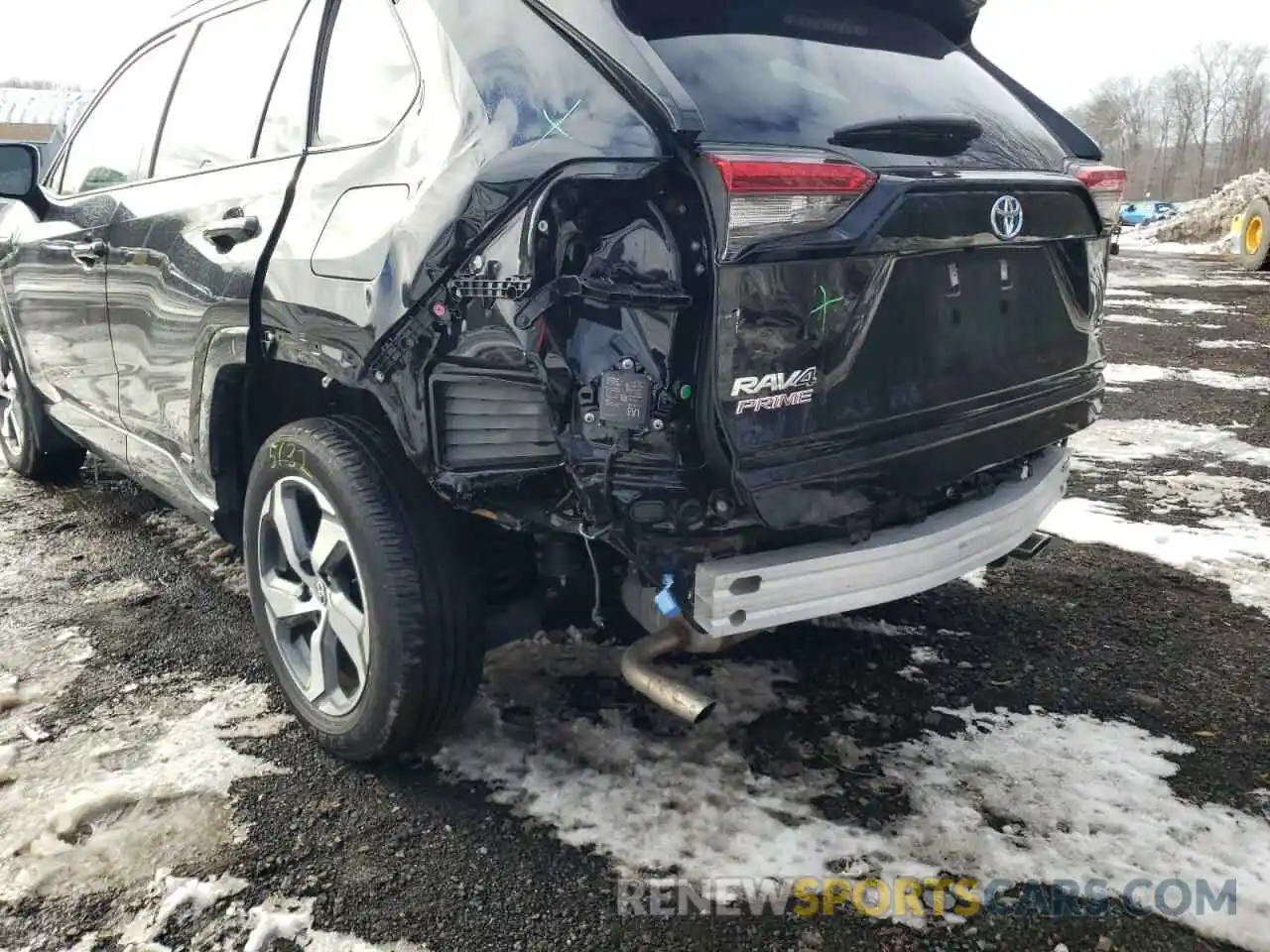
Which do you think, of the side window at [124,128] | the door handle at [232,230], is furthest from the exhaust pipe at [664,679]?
the side window at [124,128]

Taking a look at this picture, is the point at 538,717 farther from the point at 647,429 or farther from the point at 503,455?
the point at 647,429

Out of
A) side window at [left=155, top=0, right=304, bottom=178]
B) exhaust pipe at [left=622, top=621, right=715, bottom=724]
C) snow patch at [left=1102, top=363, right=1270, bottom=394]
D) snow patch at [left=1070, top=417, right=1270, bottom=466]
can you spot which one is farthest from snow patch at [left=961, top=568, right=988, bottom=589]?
snow patch at [left=1102, top=363, right=1270, bottom=394]

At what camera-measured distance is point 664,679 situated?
2340mm

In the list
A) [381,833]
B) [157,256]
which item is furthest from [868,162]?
[157,256]

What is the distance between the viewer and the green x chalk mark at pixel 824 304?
209 centimetres

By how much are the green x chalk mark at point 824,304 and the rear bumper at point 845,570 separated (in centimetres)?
50

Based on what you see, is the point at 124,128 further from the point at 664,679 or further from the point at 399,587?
the point at 664,679

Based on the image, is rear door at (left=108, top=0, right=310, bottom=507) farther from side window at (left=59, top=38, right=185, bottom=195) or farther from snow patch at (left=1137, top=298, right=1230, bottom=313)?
snow patch at (left=1137, top=298, right=1230, bottom=313)

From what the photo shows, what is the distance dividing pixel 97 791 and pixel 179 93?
2311 millimetres

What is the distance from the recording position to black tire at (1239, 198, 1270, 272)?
18.9 m

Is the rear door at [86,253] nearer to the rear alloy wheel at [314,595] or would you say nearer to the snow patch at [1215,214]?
the rear alloy wheel at [314,595]

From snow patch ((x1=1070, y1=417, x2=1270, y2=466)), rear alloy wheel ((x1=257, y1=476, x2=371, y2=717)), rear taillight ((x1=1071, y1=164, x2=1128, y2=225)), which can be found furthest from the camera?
snow patch ((x1=1070, y1=417, x2=1270, y2=466))

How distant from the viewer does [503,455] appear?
7.06 ft

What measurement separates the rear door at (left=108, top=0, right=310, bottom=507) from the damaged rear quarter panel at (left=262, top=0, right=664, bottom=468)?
15.6 inches
